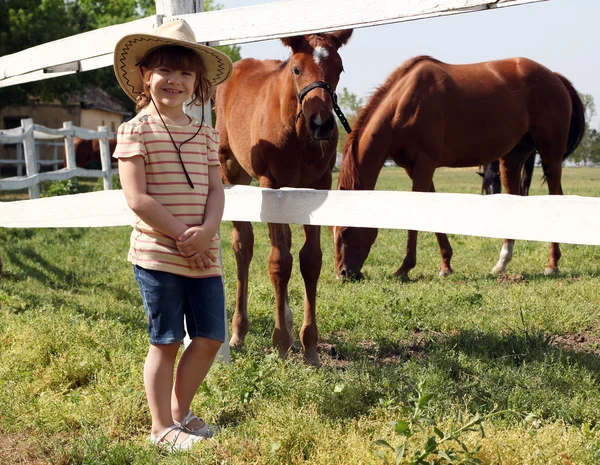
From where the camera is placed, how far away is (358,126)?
7512 millimetres

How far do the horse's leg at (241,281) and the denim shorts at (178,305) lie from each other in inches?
67.9

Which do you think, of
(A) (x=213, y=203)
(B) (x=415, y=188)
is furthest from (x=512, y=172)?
(A) (x=213, y=203)

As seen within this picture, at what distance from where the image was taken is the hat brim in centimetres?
291

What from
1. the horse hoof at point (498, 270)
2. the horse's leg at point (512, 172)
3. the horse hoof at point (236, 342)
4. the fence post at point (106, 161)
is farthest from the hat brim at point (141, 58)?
the fence post at point (106, 161)

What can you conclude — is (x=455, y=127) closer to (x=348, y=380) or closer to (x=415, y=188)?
(x=415, y=188)

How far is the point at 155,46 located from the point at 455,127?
5485mm

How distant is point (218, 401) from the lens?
3.21m

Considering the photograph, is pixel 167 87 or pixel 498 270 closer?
pixel 167 87

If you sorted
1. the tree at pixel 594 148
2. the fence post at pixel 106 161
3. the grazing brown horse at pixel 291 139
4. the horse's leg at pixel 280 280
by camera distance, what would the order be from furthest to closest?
the tree at pixel 594 148 → the fence post at pixel 106 161 → the horse's leg at pixel 280 280 → the grazing brown horse at pixel 291 139

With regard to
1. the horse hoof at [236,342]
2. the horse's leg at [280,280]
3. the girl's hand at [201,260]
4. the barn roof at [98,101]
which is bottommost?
the horse hoof at [236,342]

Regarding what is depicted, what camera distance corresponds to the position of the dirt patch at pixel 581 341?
4.27 metres

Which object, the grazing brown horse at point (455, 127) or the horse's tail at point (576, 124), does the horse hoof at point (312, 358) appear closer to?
the grazing brown horse at point (455, 127)

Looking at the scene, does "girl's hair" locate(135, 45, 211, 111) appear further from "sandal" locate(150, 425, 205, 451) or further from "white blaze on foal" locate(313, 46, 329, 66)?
"sandal" locate(150, 425, 205, 451)

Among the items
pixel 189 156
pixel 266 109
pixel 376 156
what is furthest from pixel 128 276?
pixel 189 156
